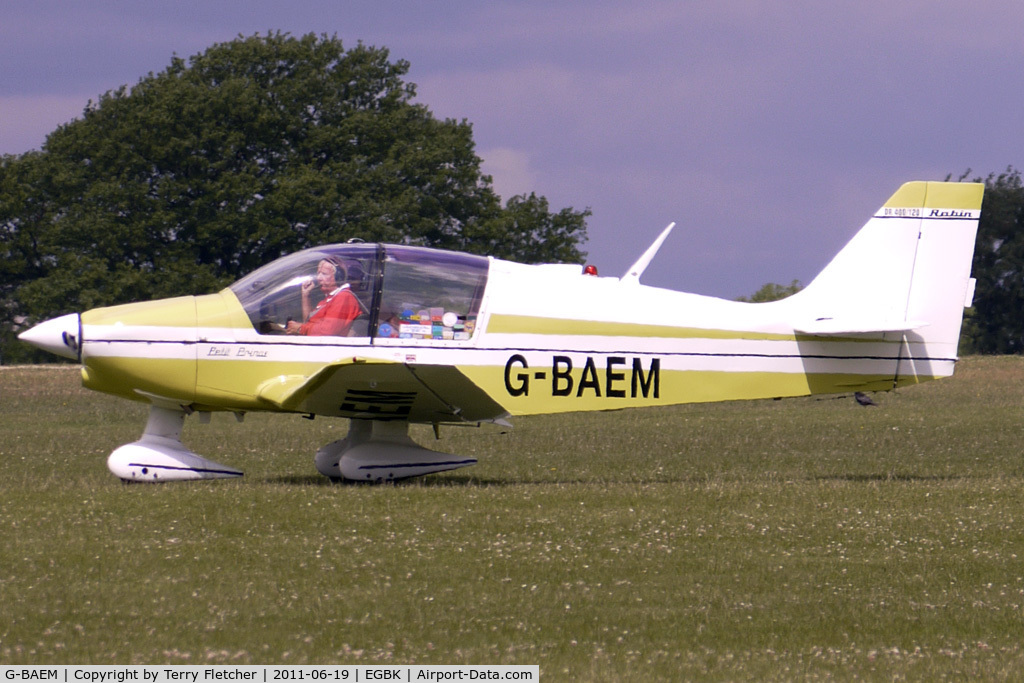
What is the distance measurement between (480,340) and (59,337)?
149 inches

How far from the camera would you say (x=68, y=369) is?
35.6m

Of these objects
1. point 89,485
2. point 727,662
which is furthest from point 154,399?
point 727,662

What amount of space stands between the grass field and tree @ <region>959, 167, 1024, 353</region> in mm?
58512

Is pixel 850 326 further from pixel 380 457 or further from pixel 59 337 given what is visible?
pixel 59 337

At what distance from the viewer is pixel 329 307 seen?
36.6ft

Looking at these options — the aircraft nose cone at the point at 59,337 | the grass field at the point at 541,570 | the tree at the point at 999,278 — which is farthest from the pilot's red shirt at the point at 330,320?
the tree at the point at 999,278

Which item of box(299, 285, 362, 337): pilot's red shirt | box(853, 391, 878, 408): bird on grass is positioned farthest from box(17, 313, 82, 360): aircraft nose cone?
box(853, 391, 878, 408): bird on grass

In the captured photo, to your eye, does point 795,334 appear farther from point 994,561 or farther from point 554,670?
point 554,670

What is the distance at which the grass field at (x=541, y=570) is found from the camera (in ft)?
20.7

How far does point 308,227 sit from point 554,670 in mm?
47140

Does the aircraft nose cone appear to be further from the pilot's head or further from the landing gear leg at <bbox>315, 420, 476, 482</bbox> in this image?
the landing gear leg at <bbox>315, 420, 476, 482</bbox>

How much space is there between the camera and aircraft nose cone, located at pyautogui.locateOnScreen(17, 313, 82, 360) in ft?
35.8

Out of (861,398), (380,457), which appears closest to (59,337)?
(380,457)

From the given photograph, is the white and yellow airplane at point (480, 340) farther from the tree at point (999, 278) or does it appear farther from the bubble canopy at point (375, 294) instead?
the tree at point (999, 278)
